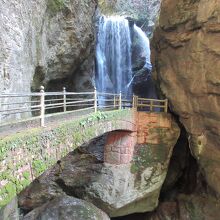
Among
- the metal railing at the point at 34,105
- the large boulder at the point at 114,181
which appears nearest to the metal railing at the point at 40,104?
the metal railing at the point at 34,105

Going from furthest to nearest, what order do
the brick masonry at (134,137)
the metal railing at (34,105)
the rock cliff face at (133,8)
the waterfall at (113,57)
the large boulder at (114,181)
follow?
1. the rock cliff face at (133,8)
2. the waterfall at (113,57)
3. the brick masonry at (134,137)
4. the large boulder at (114,181)
5. the metal railing at (34,105)

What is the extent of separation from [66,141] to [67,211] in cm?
515

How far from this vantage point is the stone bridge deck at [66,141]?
6.05 metres

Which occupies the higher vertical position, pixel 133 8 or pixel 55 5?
pixel 133 8

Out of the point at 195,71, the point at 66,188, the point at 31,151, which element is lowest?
the point at 66,188

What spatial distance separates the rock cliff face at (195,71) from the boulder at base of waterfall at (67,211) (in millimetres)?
5936

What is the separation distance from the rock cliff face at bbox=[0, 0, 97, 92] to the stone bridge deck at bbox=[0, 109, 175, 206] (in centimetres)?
318

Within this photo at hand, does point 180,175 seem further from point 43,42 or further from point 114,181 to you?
point 43,42

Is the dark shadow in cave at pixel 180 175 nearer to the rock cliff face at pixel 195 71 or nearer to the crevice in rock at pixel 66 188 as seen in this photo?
the rock cliff face at pixel 195 71

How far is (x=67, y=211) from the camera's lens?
12688 millimetres

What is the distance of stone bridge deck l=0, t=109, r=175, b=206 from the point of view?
605 cm

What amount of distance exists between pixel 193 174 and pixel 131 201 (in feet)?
17.4

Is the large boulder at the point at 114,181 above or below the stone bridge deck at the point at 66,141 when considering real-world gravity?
below

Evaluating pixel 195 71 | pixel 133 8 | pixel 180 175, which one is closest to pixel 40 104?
pixel 195 71
